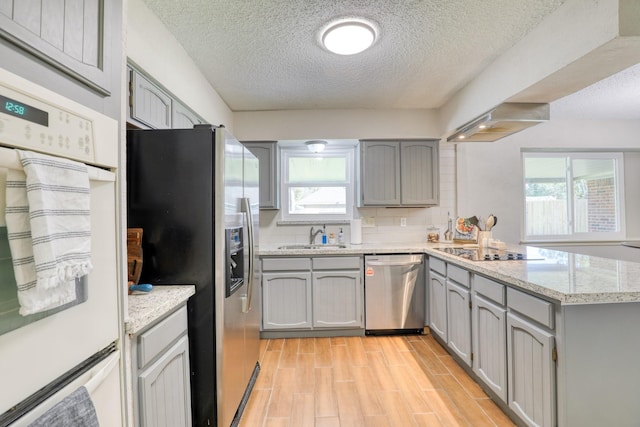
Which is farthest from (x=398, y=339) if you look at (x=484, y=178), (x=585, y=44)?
(x=585, y=44)

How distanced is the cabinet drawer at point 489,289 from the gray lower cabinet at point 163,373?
1797 mm

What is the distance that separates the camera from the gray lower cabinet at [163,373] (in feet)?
3.56

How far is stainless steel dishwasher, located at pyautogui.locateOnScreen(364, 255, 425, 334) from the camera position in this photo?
121 inches

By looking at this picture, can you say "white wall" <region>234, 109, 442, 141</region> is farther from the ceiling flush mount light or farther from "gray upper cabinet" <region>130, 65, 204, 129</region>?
"gray upper cabinet" <region>130, 65, 204, 129</region>

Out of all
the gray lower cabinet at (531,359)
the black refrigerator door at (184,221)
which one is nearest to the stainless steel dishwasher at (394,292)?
the gray lower cabinet at (531,359)

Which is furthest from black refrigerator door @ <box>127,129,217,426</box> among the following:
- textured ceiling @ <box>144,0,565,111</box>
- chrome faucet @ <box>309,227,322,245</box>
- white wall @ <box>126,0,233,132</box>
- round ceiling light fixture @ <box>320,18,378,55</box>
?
chrome faucet @ <box>309,227,322,245</box>

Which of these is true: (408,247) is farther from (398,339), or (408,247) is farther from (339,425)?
(339,425)

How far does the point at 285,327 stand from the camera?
3080mm

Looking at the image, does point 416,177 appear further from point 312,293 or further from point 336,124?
point 312,293

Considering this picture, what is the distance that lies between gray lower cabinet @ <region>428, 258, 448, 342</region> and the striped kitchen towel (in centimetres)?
265

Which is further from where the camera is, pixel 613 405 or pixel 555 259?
pixel 555 259

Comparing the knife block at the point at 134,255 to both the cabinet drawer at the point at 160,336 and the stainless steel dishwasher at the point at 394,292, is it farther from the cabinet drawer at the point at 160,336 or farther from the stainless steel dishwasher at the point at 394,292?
the stainless steel dishwasher at the point at 394,292

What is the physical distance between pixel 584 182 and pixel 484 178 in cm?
152

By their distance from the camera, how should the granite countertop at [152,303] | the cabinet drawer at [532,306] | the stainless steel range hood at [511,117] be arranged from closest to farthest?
the granite countertop at [152,303], the cabinet drawer at [532,306], the stainless steel range hood at [511,117]
